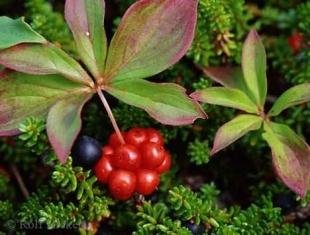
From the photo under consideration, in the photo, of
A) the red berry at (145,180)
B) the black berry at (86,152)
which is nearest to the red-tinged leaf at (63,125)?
the black berry at (86,152)

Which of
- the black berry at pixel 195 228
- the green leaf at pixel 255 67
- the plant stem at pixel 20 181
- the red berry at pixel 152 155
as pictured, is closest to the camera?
the red berry at pixel 152 155

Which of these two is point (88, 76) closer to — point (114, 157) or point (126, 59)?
point (126, 59)

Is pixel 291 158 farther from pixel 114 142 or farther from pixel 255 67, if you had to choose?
pixel 114 142

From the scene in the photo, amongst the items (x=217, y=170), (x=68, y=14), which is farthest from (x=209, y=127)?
(x=68, y=14)

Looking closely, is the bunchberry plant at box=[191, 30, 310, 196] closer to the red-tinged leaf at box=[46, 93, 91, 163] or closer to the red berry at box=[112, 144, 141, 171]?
the red berry at box=[112, 144, 141, 171]

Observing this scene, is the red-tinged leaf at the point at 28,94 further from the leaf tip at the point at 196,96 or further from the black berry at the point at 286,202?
the black berry at the point at 286,202

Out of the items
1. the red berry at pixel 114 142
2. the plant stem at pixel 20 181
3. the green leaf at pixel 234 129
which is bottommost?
the plant stem at pixel 20 181
